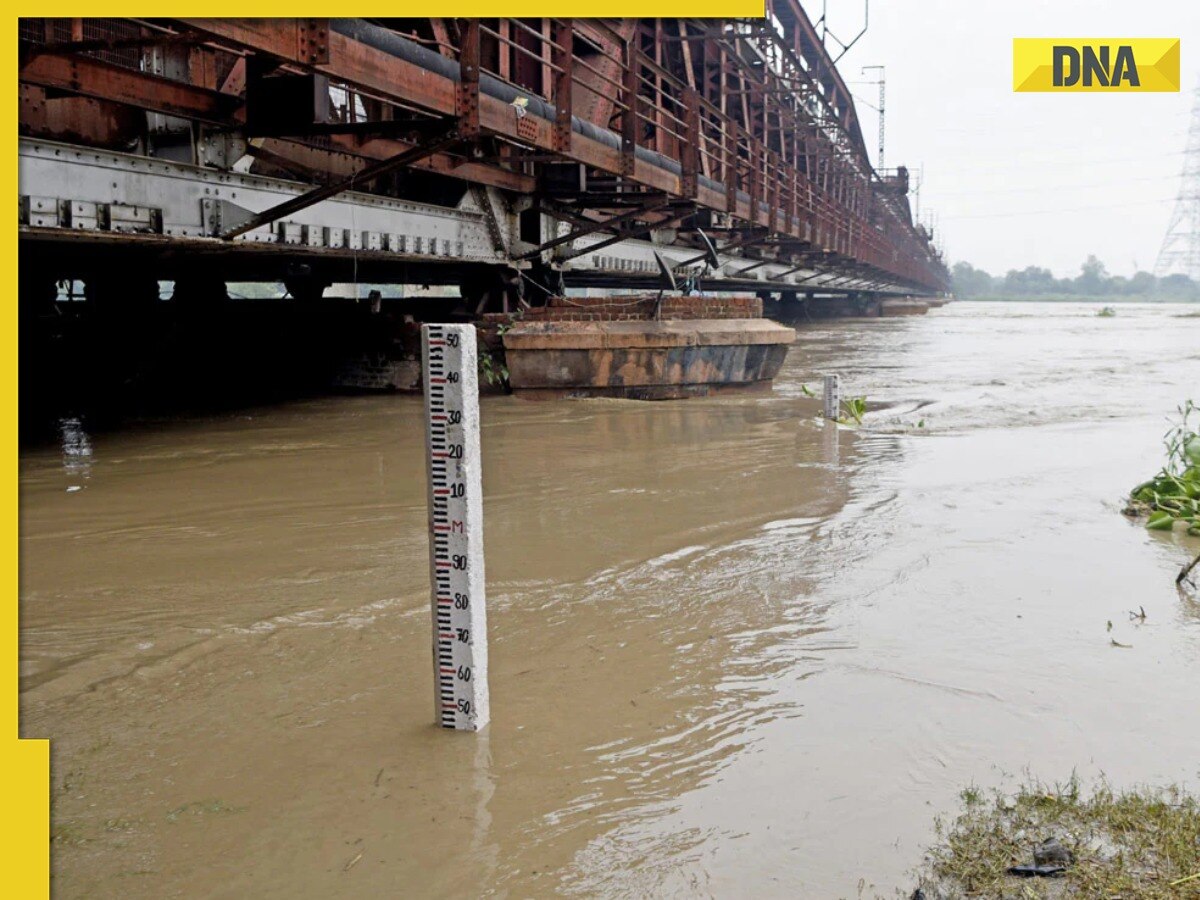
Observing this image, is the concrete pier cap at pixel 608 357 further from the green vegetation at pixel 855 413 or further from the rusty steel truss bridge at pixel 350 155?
the green vegetation at pixel 855 413

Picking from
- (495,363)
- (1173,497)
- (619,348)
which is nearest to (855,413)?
(619,348)

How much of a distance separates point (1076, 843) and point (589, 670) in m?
1.75

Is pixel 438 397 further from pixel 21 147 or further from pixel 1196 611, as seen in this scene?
pixel 21 147

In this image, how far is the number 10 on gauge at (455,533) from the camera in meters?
3.42

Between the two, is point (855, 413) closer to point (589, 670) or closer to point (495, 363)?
point (495, 363)

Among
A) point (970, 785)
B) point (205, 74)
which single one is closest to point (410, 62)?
point (205, 74)

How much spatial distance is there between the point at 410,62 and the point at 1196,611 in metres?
6.14

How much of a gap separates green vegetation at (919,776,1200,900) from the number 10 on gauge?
53.7 inches

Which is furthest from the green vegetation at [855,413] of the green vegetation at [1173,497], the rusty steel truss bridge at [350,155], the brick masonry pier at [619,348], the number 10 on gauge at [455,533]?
the number 10 on gauge at [455,533]

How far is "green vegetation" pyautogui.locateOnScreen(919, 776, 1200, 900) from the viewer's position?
258cm

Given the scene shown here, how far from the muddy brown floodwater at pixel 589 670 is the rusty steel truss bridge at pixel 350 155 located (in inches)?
77.8

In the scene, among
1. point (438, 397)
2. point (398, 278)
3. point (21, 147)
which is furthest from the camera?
point (398, 278)

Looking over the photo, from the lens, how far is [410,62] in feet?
27.4

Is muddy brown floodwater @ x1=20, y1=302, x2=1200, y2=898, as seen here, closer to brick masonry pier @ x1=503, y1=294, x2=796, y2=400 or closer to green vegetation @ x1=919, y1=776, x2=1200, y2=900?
green vegetation @ x1=919, y1=776, x2=1200, y2=900
